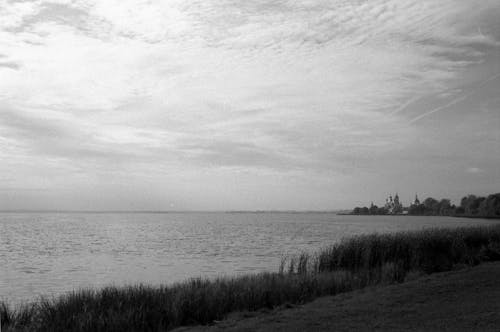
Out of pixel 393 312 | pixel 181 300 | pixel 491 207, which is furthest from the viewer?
pixel 491 207

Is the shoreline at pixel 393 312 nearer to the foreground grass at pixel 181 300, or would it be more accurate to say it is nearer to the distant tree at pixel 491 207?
the foreground grass at pixel 181 300

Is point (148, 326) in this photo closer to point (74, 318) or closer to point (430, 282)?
point (74, 318)

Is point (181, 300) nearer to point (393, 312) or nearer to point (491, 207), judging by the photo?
point (393, 312)

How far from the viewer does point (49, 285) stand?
23.1 meters

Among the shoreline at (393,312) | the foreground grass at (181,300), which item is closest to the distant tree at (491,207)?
the foreground grass at (181,300)

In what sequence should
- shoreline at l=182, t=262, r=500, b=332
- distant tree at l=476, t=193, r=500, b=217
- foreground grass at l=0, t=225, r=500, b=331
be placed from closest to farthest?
shoreline at l=182, t=262, r=500, b=332
foreground grass at l=0, t=225, r=500, b=331
distant tree at l=476, t=193, r=500, b=217

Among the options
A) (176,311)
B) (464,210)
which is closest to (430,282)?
(176,311)

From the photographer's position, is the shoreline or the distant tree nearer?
the shoreline

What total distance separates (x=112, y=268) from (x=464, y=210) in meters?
198

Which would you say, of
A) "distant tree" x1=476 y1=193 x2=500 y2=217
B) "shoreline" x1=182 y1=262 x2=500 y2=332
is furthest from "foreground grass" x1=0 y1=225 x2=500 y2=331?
"distant tree" x1=476 y1=193 x2=500 y2=217

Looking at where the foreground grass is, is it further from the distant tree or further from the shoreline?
the distant tree

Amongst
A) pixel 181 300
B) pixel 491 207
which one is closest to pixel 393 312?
pixel 181 300

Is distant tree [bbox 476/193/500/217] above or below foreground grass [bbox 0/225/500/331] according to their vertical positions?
above

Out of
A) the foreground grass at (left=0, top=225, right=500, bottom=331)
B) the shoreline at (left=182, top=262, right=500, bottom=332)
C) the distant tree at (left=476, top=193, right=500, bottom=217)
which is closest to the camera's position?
the shoreline at (left=182, top=262, right=500, bottom=332)
